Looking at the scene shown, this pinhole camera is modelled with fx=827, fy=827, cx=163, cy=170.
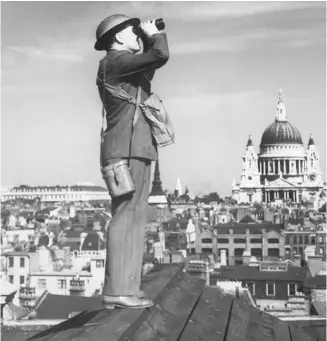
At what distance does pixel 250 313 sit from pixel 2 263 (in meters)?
34.6

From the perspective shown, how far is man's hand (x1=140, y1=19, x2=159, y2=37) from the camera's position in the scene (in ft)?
28.1

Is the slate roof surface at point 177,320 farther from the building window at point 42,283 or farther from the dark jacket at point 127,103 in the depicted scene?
the building window at point 42,283

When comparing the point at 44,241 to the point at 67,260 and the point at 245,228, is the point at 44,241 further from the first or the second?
the point at 245,228

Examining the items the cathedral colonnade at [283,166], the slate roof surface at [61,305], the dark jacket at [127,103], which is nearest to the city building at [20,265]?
the slate roof surface at [61,305]

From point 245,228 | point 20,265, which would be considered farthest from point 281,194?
point 20,265

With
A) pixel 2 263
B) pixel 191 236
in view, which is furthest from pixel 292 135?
pixel 2 263

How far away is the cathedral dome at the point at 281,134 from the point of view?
176 metres

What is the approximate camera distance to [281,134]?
17650cm

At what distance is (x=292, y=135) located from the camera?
581ft

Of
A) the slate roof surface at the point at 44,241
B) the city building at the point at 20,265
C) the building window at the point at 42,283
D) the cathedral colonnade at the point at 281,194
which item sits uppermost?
the cathedral colonnade at the point at 281,194

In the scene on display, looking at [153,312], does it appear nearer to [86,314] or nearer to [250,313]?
[86,314]

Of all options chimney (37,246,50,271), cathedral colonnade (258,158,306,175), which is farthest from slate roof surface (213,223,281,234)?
cathedral colonnade (258,158,306,175)

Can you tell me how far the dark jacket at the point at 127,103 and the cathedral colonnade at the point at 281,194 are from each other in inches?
6418

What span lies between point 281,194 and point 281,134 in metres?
13.8
